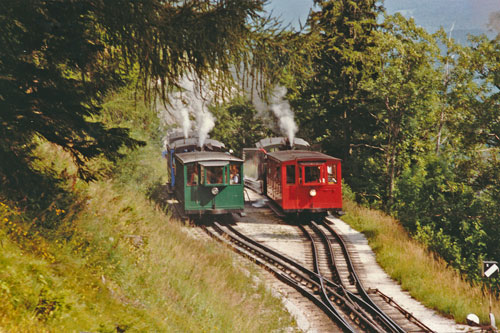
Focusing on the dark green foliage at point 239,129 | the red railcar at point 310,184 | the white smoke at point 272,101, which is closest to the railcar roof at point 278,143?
the white smoke at point 272,101

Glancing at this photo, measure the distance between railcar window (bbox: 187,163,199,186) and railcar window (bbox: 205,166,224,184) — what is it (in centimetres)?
54

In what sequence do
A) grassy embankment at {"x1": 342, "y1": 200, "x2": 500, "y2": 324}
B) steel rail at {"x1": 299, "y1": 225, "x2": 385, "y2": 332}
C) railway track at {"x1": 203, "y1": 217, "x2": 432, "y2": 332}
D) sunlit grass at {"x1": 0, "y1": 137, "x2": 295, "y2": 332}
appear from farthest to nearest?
grassy embankment at {"x1": 342, "y1": 200, "x2": 500, "y2": 324}, railway track at {"x1": 203, "y1": 217, "x2": 432, "y2": 332}, steel rail at {"x1": 299, "y1": 225, "x2": 385, "y2": 332}, sunlit grass at {"x1": 0, "y1": 137, "x2": 295, "y2": 332}

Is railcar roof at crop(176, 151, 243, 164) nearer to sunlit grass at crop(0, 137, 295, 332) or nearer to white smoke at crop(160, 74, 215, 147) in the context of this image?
white smoke at crop(160, 74, 215, 147)

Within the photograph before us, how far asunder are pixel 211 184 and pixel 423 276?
30.2 ft

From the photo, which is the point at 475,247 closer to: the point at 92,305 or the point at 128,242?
the point at 128,242

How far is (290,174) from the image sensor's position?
20812mm

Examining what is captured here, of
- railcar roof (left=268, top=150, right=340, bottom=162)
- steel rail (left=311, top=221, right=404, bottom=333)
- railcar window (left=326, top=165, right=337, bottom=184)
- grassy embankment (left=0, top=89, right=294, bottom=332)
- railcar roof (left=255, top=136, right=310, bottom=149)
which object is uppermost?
railcar roof (left=255, top=136, right=310, bottom=149)

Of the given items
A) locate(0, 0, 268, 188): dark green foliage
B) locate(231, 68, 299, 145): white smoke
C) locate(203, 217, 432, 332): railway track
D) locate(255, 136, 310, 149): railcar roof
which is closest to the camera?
locate(0, 0, 268, 188): dark green foliage

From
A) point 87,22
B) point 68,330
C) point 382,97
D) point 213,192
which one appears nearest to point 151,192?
point 213,192

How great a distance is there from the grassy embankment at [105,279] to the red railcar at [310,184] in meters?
7.93

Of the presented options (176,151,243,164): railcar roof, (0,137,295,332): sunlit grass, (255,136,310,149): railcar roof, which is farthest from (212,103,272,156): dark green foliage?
(0,137,295,332): sunlit grass

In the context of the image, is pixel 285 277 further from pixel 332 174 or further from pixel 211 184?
pixel 332 174

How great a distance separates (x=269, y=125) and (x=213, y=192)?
2788 centimetres

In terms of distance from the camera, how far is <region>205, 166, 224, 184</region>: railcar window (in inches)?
803
